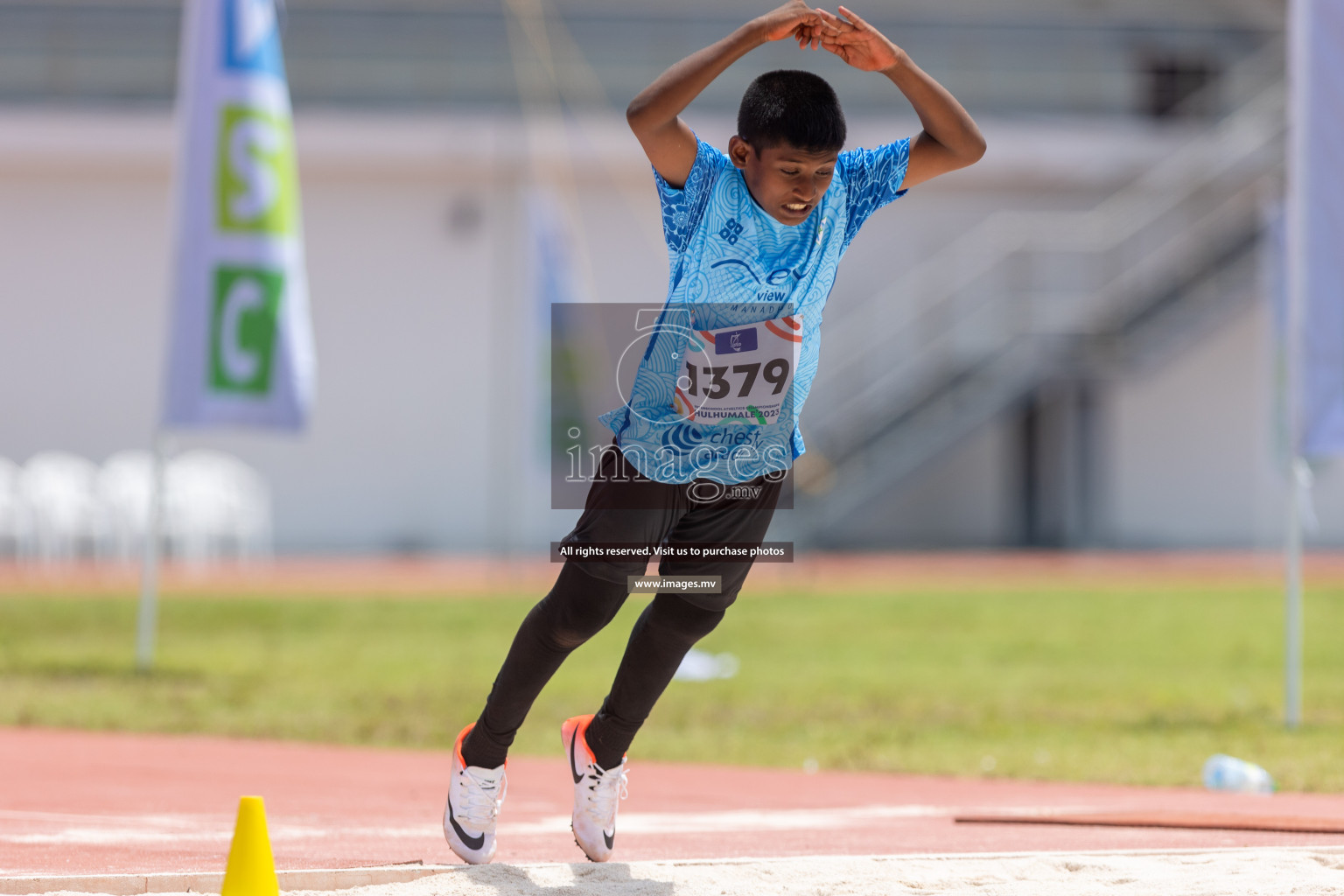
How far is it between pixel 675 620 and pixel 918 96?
4.83 ft

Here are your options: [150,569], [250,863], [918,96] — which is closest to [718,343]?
[918,96]

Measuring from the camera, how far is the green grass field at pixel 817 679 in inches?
303

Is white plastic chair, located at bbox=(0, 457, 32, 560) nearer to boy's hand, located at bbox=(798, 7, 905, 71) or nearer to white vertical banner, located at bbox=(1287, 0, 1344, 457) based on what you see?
white vertical banner, located at bbox=(1287, 0, 1344, 457)

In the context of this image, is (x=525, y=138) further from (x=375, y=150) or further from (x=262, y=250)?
(x=262, y=250)

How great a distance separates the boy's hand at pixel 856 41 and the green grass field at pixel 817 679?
12.4 ft

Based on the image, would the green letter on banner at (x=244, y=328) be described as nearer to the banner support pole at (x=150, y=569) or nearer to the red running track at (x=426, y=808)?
the banner support pole at (x=150, y=569)

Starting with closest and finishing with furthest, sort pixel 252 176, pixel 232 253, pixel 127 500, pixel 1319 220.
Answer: pixel 1319 220 → pixel 232 253 → pixel 252 176 → pixel 127 500

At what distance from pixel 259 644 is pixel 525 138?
472 inches

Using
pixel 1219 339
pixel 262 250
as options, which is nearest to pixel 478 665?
pixel 262 250

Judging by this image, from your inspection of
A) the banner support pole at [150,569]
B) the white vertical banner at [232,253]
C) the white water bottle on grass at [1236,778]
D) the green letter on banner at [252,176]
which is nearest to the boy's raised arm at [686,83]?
the white water bottle on grass at [1236,778]

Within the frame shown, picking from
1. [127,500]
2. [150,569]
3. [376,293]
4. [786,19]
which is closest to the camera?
[786,19]

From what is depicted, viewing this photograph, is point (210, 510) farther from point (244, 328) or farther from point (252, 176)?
point (252, 176)

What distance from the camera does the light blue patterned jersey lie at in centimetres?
376

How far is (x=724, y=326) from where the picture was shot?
3758 mm
